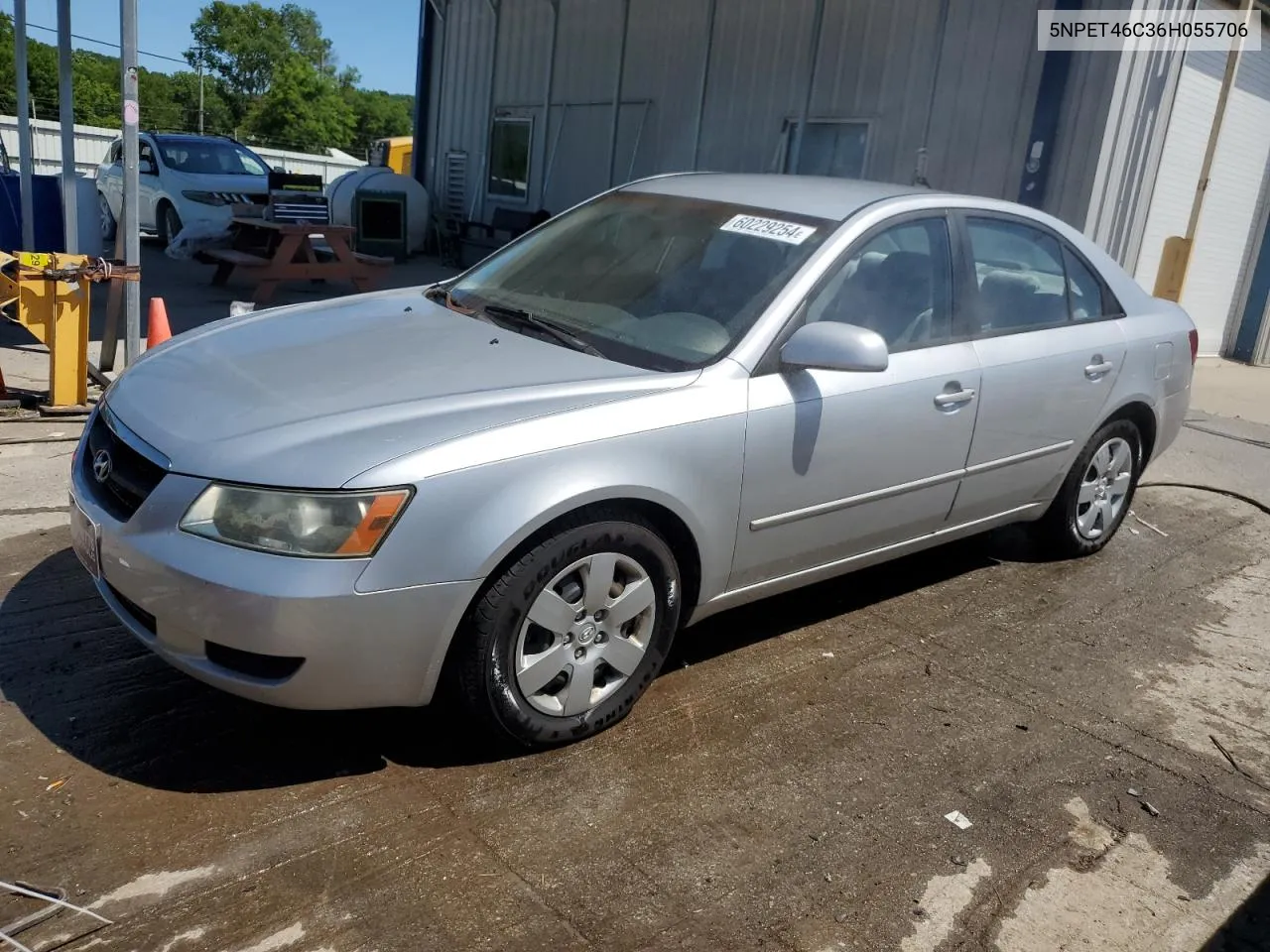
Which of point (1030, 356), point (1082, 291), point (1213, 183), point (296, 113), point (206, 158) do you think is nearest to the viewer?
point (1030, 356)

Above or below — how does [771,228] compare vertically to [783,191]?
below

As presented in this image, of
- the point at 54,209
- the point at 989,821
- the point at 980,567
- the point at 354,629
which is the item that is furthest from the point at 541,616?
the point at 54,209

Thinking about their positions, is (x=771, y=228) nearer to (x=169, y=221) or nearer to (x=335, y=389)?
(x=335, y=389)

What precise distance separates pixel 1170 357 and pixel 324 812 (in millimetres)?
4262

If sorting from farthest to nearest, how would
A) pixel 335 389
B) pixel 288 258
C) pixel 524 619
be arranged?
pixel 288 258 < pixel 335 389 < pixel 524 619

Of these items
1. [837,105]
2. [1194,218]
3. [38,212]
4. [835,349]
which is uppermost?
[837,105]

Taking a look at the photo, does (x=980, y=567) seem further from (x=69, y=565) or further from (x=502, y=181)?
(x=502, y=181)

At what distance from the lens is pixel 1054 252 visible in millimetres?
4707

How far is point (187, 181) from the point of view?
570 inches

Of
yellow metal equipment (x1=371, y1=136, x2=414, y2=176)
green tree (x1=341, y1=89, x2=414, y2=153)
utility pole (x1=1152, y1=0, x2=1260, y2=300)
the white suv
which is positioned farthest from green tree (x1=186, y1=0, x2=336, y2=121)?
utility pole (x1=1152, y1=0, x2=1260, y2=300)

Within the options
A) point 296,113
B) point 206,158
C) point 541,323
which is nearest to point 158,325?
point 541,323

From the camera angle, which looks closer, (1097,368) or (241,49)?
(1097,368)

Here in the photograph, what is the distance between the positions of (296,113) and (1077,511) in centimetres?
7201

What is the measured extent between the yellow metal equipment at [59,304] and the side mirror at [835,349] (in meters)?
4.40
